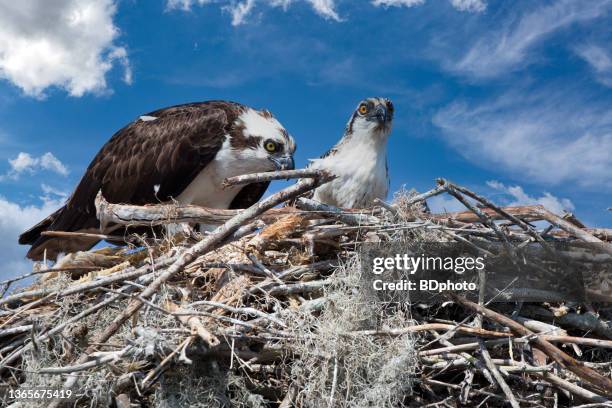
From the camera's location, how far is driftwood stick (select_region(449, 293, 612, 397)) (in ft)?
9.74

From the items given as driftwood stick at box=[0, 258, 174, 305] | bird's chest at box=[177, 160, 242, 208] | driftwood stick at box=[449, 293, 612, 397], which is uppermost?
bird's chest at box=[177, 160, 242, 208]

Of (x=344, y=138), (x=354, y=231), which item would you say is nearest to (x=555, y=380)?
(x=354, y=231)

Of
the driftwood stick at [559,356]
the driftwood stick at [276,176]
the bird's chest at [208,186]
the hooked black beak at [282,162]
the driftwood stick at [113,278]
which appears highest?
the hooked black beak at [282,162]

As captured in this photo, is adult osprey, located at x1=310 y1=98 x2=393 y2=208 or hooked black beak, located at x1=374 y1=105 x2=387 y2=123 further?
hooked black beak, located at x1=374 y1=105 x2=387 y2=123

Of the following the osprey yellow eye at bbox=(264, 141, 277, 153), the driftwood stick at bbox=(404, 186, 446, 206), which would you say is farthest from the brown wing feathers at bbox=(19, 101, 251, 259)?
the driftwood stick at bbox=(404, 186, 446, 206)

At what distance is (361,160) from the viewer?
4477 mm

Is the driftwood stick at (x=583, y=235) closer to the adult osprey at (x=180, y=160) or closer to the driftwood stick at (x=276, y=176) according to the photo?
the driftwood stick at (x=276, y=176)

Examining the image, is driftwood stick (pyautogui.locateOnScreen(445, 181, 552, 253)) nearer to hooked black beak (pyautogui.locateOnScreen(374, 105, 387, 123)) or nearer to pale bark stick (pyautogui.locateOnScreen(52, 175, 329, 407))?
pale bark stick (pyautogui.locateOnScreen(52, 175, 329, 407))

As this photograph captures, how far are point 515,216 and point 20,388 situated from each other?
294 centimetres

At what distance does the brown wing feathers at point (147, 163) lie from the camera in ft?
18.8

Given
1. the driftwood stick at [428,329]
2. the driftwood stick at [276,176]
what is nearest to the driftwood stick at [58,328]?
the driftwood stick at [276,176]

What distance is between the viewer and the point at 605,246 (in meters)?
3.38

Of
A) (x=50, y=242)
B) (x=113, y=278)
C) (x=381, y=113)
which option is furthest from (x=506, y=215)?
(x=50, y=242)

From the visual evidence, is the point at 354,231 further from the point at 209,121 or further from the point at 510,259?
the point at 209,121
